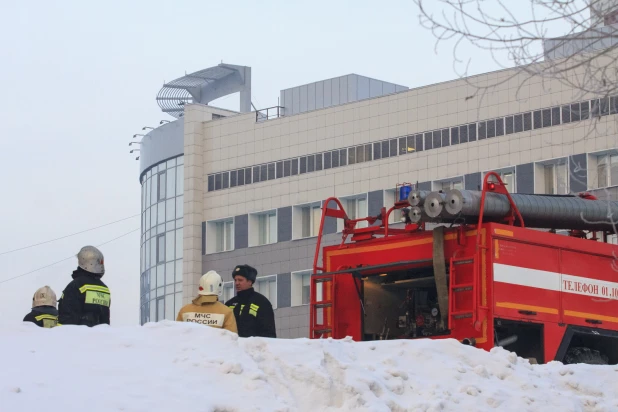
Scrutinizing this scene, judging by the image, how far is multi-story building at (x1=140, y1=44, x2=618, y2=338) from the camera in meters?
44.8

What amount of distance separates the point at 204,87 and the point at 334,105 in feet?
35.5

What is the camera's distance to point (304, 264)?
52281 millimetres

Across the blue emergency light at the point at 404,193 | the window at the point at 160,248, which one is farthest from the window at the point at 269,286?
the blue emergency light at the point at 404,193

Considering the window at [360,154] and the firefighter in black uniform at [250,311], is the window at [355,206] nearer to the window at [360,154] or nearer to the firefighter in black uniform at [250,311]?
the window at [360,154]

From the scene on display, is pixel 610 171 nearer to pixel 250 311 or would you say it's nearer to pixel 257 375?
pixel 250 311

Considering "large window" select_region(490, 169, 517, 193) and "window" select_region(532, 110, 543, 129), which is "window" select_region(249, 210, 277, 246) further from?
"window" select_region(532, 110, 543, 129)

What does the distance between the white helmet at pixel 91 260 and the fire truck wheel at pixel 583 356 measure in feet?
18.8

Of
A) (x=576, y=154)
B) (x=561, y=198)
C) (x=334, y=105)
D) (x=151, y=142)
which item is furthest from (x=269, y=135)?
(x=561, y=198)

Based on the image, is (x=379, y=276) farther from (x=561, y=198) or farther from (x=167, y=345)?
(x=167, y=345)

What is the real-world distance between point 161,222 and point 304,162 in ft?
30.3

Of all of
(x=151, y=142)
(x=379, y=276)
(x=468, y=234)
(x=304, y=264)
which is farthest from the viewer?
(x=151, y=142)

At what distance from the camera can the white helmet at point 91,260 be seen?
12883mm

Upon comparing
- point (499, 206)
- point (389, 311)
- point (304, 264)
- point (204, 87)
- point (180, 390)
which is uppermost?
point (204, 87)

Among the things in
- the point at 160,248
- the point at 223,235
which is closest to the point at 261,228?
the point at 223,235
